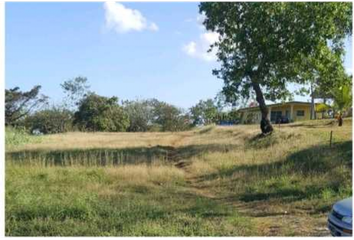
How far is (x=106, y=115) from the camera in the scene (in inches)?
822

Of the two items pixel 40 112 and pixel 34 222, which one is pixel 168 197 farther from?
pixel 40 112

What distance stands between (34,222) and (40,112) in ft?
110

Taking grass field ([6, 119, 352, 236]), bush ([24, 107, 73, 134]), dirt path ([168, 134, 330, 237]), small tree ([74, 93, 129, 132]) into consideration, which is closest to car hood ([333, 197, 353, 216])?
dirt path ([168, 134, 330, 237])

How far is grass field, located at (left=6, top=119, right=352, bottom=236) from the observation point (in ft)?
21.5

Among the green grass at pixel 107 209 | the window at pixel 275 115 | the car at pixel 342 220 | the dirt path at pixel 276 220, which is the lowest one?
the dirt path at pixel 276 220

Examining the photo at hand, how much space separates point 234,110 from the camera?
70.4 feet

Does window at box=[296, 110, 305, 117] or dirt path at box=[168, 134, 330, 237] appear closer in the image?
dirt path at box=[168, 134, 330, 237]

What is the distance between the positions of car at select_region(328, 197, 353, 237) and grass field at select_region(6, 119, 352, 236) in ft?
5.30

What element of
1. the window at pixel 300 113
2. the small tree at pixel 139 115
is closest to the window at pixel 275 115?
the window at pixel 300 113

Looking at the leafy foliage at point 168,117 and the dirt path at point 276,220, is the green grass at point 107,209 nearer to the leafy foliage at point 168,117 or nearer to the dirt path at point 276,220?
the dirt path at point 276,220

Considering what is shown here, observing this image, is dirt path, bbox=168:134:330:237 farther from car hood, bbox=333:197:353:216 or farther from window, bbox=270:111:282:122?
window, bbox=270:111:282:122

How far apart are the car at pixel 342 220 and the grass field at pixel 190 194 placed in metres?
1.62

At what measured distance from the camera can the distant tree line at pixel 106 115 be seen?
47.1ft

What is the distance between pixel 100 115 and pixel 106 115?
1.24 meters
